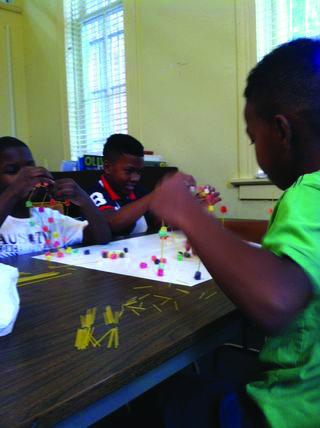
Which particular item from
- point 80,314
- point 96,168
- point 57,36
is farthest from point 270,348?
point 57,36

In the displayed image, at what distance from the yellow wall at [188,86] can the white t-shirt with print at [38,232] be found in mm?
1645

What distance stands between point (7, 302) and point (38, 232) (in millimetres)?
1068

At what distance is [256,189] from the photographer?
2852 mm

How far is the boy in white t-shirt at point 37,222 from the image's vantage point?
1548 millimetres

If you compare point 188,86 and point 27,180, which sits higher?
point 188,86

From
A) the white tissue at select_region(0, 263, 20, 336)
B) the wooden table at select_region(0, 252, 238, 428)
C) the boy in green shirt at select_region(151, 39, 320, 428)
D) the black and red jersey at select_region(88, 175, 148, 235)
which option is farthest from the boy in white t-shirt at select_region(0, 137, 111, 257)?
the boy in green shirt at select_region(151, 39, 320, 428)

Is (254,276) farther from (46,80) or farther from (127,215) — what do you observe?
(46,80)

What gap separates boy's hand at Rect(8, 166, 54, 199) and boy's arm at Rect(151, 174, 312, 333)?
96 cm

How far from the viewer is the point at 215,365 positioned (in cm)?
159

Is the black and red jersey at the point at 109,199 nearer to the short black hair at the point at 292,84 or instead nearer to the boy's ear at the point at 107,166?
the boy's ear at the point at 107,166

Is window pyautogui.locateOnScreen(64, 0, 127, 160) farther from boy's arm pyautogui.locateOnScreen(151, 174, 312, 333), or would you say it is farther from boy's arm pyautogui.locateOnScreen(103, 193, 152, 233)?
boy's arm pyautogui.locateOnScreen(151, 174, 312, 333)

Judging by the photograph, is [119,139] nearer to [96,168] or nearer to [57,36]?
[96,168]

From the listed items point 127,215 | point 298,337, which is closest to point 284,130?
point 298,337

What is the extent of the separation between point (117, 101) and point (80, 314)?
3567mm
